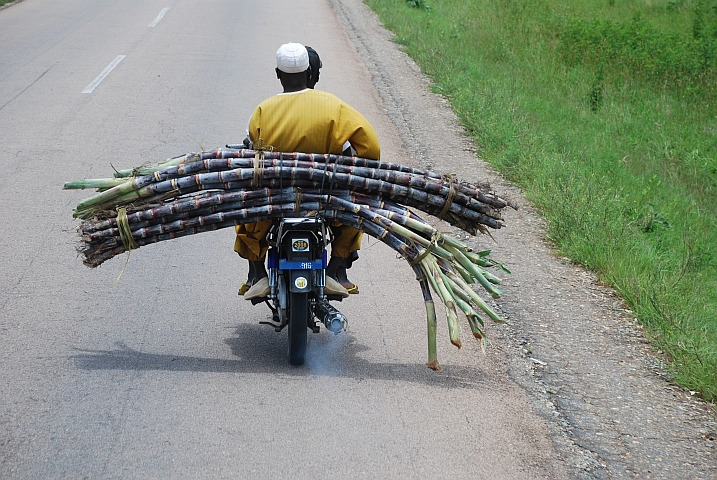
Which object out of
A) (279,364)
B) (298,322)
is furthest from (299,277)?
(279,364)

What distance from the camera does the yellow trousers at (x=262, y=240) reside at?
508 cm

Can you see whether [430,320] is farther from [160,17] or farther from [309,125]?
[160,17]

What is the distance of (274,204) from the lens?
4.79m

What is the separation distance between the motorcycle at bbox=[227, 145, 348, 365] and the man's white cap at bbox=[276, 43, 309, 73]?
2.74 ft

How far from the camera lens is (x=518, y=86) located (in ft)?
46.3

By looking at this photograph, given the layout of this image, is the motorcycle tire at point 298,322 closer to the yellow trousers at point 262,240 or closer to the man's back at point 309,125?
the yellow trousers at point 262,240

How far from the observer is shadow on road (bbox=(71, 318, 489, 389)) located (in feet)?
16.1

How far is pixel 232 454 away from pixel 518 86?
36.3 ft

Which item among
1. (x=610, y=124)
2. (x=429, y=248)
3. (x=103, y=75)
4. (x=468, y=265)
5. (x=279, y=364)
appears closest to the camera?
(x=429, y=248)

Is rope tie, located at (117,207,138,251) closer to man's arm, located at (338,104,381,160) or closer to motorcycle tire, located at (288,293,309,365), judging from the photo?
motorcycle tire, located at (288,293,309,365)

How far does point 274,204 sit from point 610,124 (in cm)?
910

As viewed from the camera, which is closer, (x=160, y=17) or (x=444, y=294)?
(x=444, y=294)

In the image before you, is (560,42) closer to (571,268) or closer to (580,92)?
(580,92)

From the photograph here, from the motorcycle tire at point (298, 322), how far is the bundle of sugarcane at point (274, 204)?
454 millimetres
